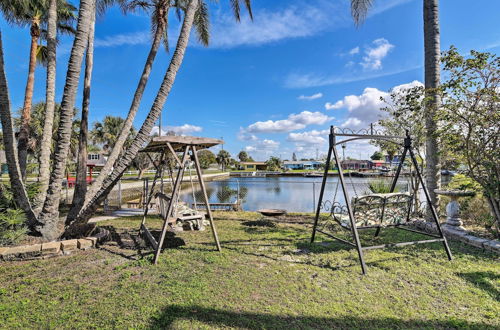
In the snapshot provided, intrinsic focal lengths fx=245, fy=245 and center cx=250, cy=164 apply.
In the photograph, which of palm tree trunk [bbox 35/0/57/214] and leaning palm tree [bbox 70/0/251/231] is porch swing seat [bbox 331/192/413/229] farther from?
palm tree trunk [bbox 35/0/57/214]

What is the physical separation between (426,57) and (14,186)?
386 inches

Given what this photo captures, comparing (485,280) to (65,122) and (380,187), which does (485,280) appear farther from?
(65,122)

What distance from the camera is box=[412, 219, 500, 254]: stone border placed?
169 inches

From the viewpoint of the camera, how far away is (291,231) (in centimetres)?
616

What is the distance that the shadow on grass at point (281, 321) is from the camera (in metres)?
2.33

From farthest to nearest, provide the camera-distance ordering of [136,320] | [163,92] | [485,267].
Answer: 1. [163,92]
2. [485,267]
3. [136,320]

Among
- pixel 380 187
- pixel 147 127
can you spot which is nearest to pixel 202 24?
pixel 147 127

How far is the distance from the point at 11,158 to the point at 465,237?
9032mm

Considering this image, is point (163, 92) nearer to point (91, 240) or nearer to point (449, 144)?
point (91, 240)

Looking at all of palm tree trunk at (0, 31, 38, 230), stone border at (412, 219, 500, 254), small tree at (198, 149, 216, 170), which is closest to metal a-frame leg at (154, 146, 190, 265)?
palm tree trunk at (0, 31, 38, 230)

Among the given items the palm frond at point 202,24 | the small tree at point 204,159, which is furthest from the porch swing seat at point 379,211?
the small tree at point 204,159

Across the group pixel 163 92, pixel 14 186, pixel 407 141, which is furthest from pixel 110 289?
pixel 407 141

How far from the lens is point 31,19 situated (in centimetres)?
897

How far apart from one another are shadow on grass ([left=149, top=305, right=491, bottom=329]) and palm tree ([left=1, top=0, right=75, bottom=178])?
8011mm
